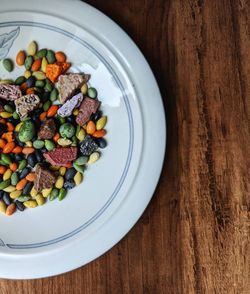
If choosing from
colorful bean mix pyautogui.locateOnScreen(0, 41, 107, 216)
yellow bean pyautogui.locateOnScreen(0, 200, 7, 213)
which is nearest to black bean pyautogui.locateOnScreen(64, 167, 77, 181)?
colorful bean mix pyautogui.locateOnScreen(0, 41, 107, 216)

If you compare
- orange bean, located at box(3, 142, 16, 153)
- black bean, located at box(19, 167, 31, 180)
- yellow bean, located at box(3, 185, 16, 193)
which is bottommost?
yellow bean, located at box(3, 185, 16, 193)

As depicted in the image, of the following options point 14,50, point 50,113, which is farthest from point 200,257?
point 14,50

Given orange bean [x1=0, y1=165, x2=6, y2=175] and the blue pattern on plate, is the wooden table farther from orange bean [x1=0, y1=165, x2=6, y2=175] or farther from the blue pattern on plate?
orange bean [x1=0, y1=165, x2=6, y2=175]

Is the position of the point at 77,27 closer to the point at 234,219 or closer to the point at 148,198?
the point at 148,198

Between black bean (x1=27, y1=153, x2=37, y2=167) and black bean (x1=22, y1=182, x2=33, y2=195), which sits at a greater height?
black bean (x1=27, y1=153, x2=37, y2=167)

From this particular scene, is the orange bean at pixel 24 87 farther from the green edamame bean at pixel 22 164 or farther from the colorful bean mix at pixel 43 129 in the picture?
the green edamame bean at pixel 22 164

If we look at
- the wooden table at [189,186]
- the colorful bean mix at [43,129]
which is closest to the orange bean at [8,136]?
the colorful bean mix at [43,129]
